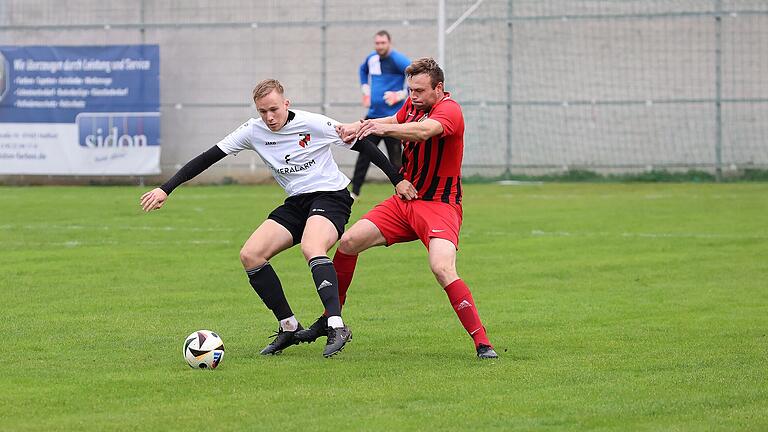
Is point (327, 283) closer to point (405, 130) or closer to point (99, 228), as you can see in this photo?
point (405, 130)

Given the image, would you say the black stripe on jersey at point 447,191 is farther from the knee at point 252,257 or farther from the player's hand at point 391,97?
the player's hand at point 391,97

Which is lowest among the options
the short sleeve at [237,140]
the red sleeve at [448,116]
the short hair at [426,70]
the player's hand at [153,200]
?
the player's hand at [153,200]

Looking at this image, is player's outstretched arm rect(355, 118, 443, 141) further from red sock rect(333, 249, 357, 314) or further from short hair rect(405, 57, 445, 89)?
red sock rect(333, 249, 357, 314)

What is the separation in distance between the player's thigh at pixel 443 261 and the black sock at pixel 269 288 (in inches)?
42.6

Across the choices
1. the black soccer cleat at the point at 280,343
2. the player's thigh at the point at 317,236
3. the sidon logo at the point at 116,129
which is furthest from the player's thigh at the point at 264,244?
the sidon logo at the point at 116,129

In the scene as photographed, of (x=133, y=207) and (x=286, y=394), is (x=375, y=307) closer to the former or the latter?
(x=286, y=394)

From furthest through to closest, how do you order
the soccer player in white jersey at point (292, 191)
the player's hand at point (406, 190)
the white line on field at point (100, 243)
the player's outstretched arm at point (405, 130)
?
the white line on field at point (100, 243), the player's hand at point (406, 190), the soccer player in white jersey at point (292, 191), the player's outstretched arm at point (405, 130)

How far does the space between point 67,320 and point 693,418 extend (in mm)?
5307

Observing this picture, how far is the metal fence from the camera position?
25.8m

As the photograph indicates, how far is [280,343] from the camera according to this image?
27.9 feet

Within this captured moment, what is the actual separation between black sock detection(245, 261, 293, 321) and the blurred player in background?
10.8 metres

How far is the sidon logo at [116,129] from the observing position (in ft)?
85.3

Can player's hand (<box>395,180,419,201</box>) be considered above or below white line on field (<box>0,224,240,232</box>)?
above

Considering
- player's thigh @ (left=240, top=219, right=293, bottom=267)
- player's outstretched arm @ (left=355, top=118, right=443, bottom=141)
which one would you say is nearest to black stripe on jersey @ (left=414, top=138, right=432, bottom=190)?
player's outstretched arm @ (left=355, top=118, right=443, bottom=141)
